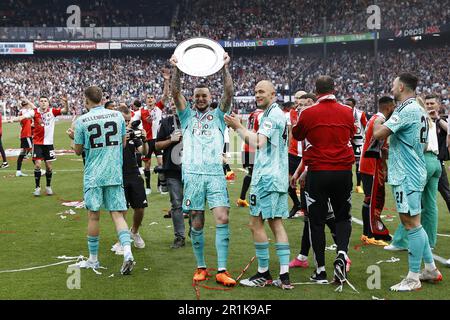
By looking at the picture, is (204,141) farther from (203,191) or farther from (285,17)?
(285,17)

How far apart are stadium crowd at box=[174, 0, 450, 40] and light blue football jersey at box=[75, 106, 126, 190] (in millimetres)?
42287

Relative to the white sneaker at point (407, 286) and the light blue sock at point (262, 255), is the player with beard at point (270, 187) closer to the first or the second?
the light blue sock at point (262, 255)

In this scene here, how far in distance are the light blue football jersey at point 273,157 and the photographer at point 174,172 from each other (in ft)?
7.38

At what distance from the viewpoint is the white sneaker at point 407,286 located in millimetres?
5984

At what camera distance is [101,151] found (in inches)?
269

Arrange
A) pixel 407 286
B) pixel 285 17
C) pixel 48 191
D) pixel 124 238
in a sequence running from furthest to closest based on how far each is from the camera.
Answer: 1. pixel 285 17
2. pixel 48 191
3. pixel 124 238
4. pixel 407 286

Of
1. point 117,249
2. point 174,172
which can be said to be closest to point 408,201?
point 174,172

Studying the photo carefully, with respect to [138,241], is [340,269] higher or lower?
higher

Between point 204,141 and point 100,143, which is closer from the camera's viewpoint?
point 204,141

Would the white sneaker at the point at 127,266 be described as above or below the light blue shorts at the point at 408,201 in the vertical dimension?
below

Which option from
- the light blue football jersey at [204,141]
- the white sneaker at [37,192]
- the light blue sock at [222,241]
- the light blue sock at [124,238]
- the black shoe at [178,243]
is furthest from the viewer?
the white sneaker at [37,192]

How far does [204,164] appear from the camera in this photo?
6.42 meters

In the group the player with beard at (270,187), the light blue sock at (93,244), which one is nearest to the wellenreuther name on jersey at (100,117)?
the light blue sock at (93,244)

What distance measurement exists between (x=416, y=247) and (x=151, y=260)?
3285 millimetres
